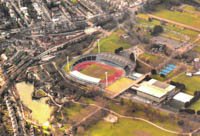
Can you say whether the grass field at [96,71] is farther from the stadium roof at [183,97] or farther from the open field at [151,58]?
the stadium roof at [183,97]

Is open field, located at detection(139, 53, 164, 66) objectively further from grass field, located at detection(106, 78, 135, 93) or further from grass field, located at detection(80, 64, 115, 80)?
grass field, located at detection(106, 78, 135, 93)

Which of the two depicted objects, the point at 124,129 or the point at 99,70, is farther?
the point at 99,70

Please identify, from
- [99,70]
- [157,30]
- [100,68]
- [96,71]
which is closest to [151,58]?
[100,68]

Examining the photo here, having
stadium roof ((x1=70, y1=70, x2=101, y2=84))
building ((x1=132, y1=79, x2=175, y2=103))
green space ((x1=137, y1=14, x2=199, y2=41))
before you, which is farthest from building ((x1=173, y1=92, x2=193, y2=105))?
green space ((x1=137, y1=14, x2=199, y2=41))

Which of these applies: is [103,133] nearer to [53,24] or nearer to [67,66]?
[67,66]

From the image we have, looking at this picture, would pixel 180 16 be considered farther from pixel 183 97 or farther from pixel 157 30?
pixel 183 97

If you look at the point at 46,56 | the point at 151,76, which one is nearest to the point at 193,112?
the point at 151,76

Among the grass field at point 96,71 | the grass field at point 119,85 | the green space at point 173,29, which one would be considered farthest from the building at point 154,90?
the green space at point 173,29
